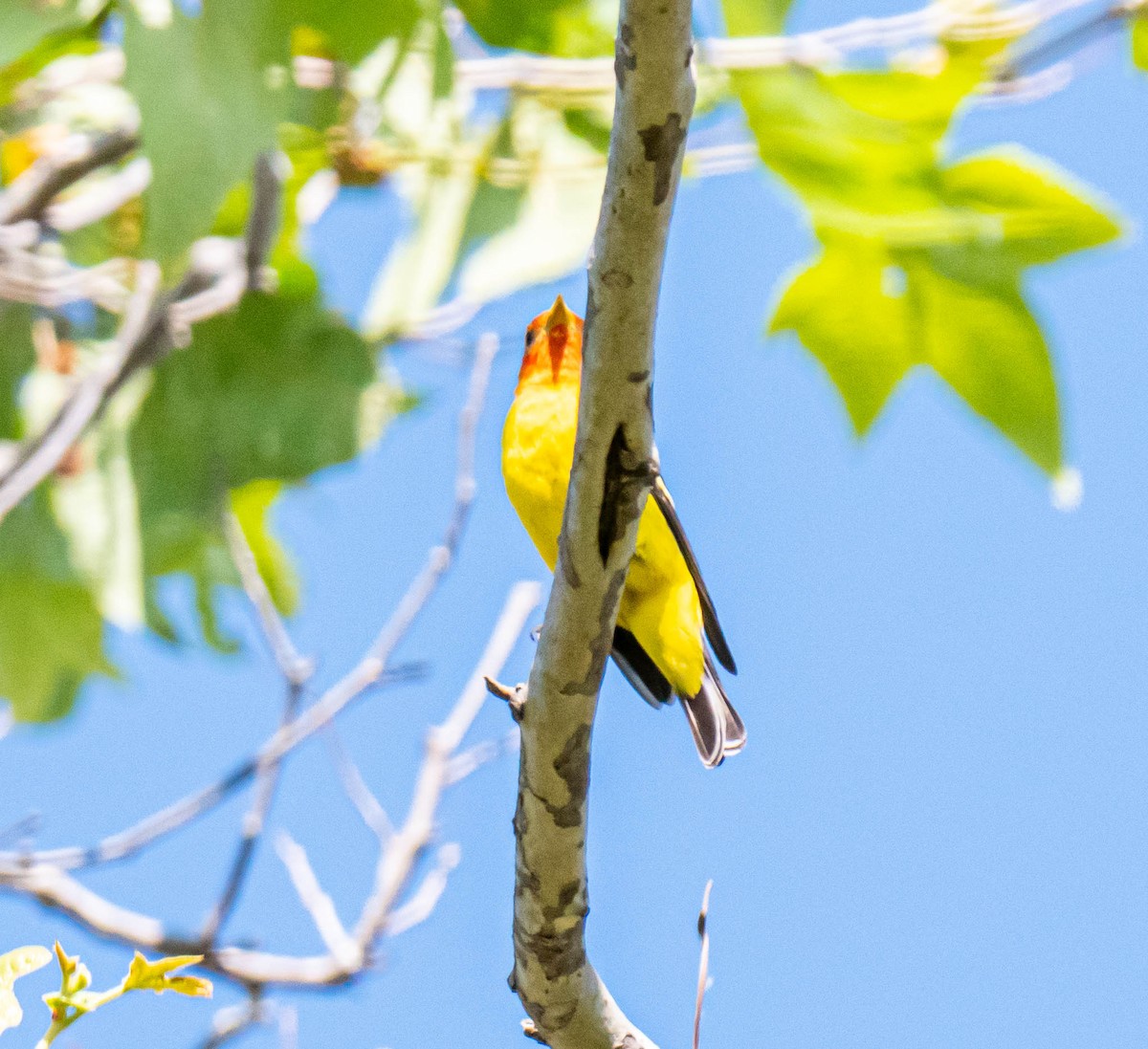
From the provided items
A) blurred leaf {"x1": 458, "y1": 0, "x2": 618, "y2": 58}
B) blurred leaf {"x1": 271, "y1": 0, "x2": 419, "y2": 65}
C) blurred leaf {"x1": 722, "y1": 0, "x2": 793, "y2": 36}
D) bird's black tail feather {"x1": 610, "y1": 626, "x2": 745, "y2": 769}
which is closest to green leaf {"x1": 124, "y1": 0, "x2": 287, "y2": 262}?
blurred leaf {"x1": 271, "y1": 0, "x2": 419, "y2": 65}

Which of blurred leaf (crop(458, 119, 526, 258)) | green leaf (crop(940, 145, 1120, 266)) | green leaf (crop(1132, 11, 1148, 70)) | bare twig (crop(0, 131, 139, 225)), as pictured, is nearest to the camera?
green leaf (crop(940, 145, 1120, 266))

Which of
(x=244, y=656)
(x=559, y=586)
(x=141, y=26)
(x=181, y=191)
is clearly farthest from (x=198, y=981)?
(x=244, y=656)

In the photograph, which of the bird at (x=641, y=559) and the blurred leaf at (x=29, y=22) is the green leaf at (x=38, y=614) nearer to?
the bird at (x=641, y=559)

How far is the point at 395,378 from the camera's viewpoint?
360 cm

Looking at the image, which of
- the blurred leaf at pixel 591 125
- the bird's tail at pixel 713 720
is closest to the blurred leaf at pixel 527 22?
the blurred leaf at pixel 591 125

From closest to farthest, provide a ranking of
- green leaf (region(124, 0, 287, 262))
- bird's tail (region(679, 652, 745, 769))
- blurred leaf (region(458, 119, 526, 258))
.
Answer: green leaf (region(124, 0, 287, 262))
blurred leaf (region(458, 119, 526, 258))
bird's tail (region(679, 652, 745, 769))

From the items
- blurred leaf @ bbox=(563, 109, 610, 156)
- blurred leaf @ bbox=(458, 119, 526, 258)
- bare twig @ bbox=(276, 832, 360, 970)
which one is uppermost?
blurred leaf @ bbox=(563, 109, 610, 156)

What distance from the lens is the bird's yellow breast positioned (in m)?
3.47

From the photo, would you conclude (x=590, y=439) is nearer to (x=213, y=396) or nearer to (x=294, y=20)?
(x=294, y=20)

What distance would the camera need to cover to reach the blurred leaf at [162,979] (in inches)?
60.1

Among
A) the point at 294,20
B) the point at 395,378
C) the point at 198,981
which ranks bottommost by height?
the point at 395,378

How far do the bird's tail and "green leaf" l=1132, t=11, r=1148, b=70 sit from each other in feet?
5.70

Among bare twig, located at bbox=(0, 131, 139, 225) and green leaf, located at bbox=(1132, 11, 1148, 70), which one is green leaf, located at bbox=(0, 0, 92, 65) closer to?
bare twig, located at bbox=(0, 131, 139, 225)

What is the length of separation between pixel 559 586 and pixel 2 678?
5.77ft
